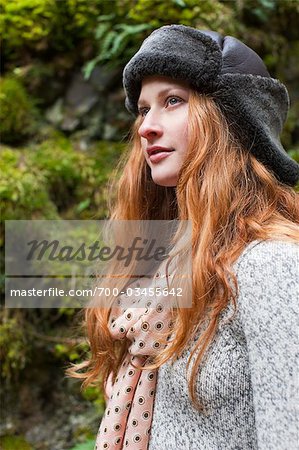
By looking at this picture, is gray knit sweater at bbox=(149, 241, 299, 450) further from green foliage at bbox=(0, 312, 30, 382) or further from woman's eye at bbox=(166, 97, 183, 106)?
green foliage at bbox=(0, 312, 30, 382)

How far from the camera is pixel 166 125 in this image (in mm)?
1675

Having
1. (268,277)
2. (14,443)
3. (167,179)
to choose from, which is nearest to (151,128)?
(167,179)

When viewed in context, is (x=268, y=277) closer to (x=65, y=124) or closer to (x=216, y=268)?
(x=216, y=268)

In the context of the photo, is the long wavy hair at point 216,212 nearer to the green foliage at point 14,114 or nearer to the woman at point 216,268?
the woman at point 216,268

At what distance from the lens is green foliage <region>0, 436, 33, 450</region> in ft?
10.0

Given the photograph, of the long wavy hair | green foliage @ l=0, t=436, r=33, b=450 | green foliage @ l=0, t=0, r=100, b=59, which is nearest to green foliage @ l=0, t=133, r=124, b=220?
green foliage @ l=0, t=0, r=100, b=59

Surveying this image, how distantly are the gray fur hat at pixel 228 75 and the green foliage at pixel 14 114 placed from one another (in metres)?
2.17

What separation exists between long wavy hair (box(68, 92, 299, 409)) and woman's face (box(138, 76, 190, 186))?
0.13 feet

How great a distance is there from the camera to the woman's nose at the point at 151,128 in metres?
1.68

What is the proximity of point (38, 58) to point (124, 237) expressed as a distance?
2318mm

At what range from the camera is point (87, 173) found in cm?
351

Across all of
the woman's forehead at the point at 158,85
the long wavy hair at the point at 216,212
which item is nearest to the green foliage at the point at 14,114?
the woman's forehead at the point at 158,85

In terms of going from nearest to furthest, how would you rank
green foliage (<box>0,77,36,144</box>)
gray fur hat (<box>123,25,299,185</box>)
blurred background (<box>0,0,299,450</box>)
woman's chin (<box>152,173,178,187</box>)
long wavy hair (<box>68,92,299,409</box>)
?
long wavy hair (<box>68,92,299,409</box>) < gray fur hat (<box>123,25,299,185</box>) < woman's chin (<box>152,173,178,187</box>) < blurred background (<box>0,0,299,450</box>) < green foliage (<box>0,77,36,144</box>)

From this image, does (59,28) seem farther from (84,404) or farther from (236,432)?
(236,432)
